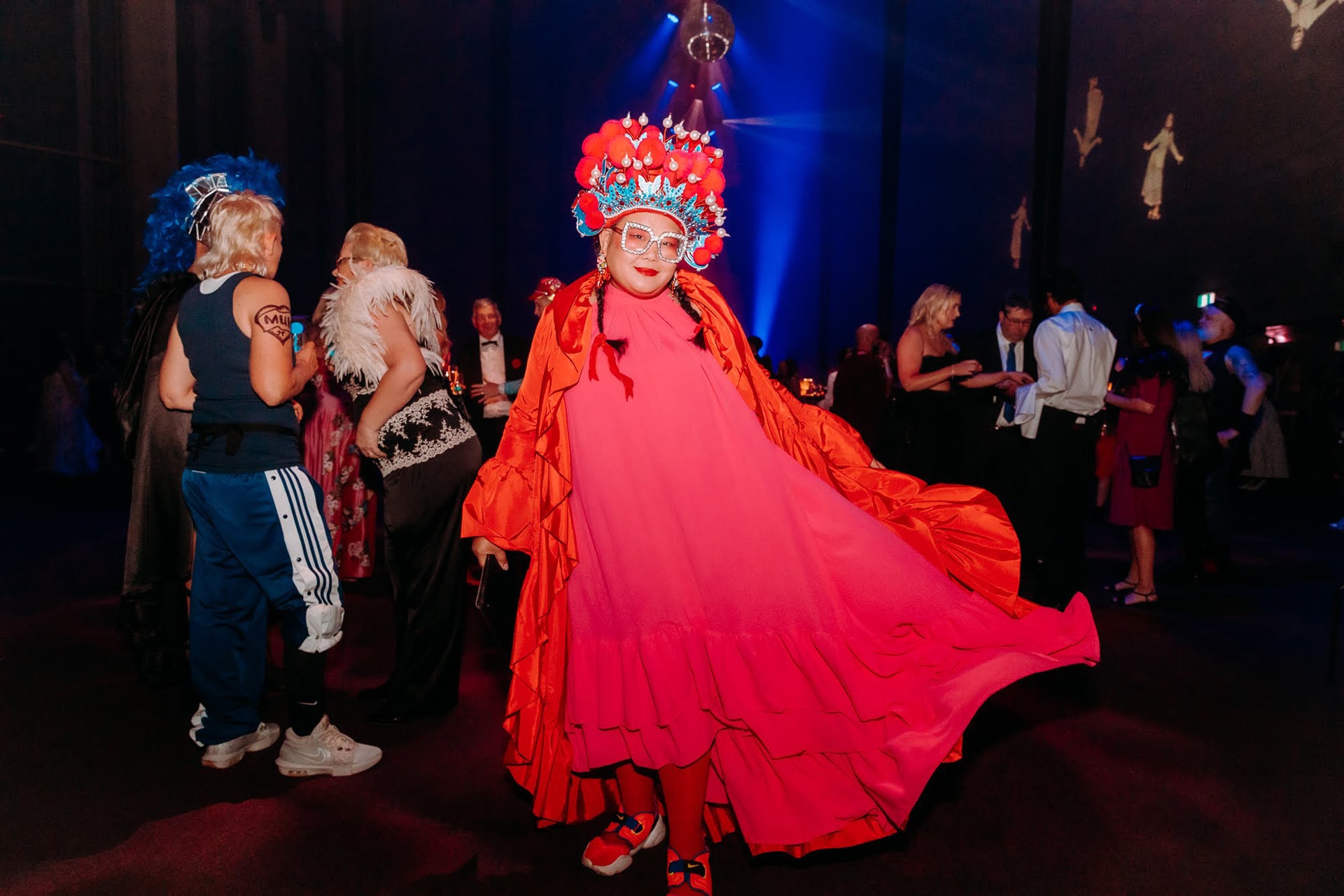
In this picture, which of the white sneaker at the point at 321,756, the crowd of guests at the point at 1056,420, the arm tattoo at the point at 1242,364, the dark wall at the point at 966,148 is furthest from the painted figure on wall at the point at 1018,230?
the white sneaker at the point at 321,756

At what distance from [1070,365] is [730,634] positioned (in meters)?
3.02

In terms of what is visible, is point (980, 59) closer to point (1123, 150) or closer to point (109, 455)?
point (1123, 150)

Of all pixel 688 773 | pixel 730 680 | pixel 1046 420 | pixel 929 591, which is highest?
pixel 1046 420

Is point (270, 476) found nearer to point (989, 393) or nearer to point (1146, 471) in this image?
point (989, 393)

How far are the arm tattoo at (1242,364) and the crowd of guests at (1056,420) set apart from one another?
424 millimetres

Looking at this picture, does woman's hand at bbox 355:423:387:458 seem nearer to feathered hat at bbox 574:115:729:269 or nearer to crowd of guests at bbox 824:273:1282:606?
feathered hat at bbox 574:115:729:269

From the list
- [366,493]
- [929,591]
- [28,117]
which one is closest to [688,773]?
[929,591]

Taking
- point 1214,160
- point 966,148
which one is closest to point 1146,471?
point 1214,160

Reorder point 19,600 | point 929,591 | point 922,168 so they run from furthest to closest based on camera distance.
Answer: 1. point 922,168
2. point 19,600
3. point 929,591

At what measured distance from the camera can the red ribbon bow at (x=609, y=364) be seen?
1.90m

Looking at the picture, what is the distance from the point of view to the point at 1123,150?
751cm

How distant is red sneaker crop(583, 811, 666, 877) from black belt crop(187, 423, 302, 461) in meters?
1.45

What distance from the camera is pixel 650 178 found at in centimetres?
Answer: 199

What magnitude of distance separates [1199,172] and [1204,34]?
1059 millimetres
